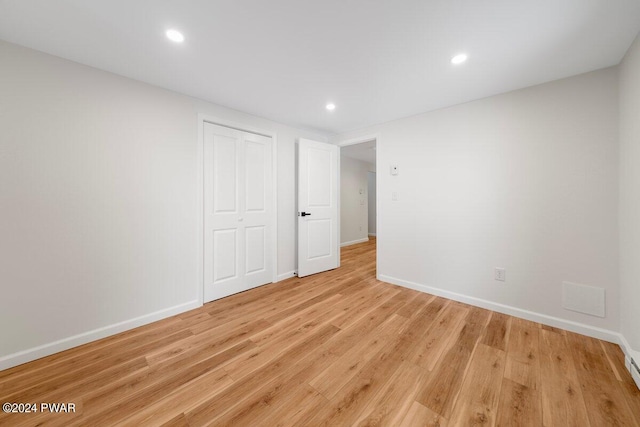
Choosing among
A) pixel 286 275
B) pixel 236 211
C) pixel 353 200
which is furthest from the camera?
pixel 353 200

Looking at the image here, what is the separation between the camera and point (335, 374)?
151cm

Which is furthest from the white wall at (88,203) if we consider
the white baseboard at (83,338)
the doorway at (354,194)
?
the doorway at (354,194)

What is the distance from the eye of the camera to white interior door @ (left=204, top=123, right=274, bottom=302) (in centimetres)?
263

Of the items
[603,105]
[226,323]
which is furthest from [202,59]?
[603,105]

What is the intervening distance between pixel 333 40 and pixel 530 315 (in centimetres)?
300

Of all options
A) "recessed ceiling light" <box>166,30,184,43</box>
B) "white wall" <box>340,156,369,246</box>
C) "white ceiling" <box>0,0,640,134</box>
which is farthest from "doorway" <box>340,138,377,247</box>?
"recessed ceiling light" <box>166,30,184,43</box>

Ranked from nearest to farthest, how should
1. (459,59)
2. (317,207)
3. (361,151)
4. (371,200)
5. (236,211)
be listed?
1. (459,59)
2. (236,211)
3. (317,207)
4. (361,151)
5. (371,200)

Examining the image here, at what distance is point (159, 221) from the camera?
2.26 metres

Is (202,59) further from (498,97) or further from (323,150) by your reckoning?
(498,97)

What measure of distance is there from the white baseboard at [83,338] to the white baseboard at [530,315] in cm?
282

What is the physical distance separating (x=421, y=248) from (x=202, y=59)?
9.98 feet

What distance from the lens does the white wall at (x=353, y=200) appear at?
5.99 m

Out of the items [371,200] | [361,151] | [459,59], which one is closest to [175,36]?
[459,59]

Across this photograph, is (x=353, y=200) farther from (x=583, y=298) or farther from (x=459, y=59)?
(x=583, y=298)
